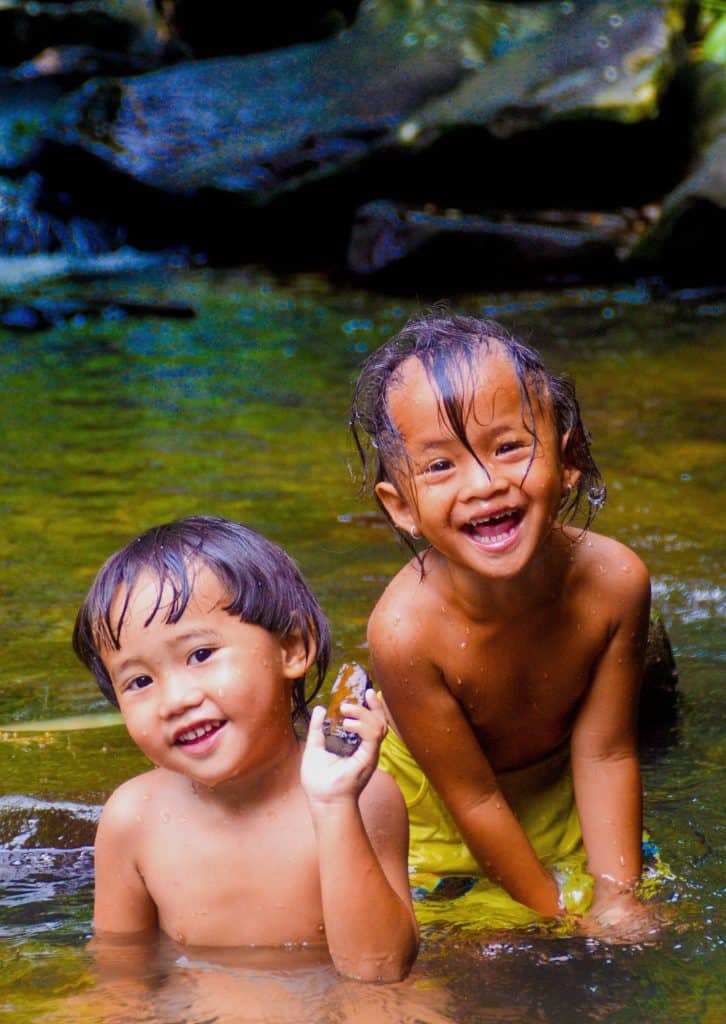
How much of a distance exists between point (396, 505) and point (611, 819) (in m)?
0.71

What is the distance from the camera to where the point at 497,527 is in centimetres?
259

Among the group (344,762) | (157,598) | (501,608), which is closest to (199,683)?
(157,598)

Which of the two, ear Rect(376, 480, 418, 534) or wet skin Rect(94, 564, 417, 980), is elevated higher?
ear Rect(376, 480, 418, 534)

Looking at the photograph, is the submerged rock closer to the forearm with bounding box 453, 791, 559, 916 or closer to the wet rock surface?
the forearm with bounding box 453, 791, 559, 916

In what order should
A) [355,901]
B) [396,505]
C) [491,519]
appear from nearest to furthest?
[355,901] → [491,519] → [396,505]

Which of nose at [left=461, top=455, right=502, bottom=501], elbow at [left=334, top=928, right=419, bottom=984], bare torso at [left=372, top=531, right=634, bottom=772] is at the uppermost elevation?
nose at [left=461, top=455, right=502, bottom=501]

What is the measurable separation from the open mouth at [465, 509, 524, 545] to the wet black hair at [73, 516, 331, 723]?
1.01 ft

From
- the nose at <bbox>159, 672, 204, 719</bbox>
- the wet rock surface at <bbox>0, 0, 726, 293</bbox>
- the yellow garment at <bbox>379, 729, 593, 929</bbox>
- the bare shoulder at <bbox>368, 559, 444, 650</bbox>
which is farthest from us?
the wet rock surface at <bbox>0, 0, 726, 293</bbox>

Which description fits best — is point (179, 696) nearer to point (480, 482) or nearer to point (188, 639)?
point (188, 639)

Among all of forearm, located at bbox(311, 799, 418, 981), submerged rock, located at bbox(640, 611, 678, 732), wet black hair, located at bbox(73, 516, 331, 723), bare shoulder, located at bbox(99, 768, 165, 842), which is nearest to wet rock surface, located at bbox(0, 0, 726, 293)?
submerged rock, located at bbox(640, 611, 678, 732)

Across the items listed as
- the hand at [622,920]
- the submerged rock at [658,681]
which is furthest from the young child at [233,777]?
the submerged rock at [658,681]

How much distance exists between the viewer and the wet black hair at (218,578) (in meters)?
2.44

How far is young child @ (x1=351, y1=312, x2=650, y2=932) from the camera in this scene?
2.57m

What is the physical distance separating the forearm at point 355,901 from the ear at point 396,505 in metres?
0.61
